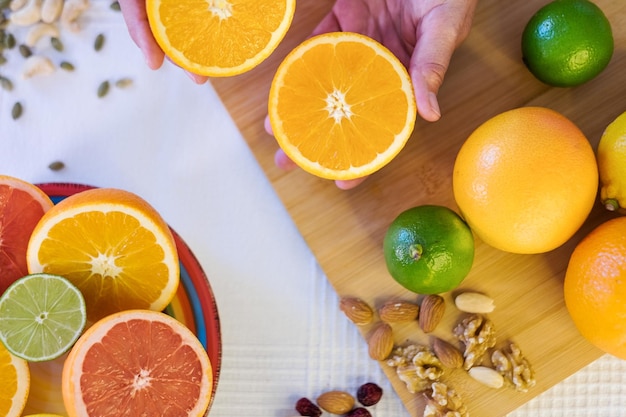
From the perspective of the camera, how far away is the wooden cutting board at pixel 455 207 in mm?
1080

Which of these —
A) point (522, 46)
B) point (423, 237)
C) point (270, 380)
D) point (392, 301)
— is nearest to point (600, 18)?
point (522, 46)

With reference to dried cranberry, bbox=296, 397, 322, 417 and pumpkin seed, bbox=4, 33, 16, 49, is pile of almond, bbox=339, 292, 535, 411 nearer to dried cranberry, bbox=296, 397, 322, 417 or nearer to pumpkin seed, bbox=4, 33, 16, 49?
dried cranberry, bbox=296, 397, 322, 417

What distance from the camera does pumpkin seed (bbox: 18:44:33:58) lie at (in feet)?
4.05

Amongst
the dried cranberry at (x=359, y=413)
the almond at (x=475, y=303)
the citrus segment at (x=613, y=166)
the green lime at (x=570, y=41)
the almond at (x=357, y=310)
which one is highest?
the green lime at (x=570, y=41)

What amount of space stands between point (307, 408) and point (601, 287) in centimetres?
52

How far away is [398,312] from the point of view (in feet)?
3.55

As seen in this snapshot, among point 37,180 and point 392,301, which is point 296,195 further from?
point 37,180

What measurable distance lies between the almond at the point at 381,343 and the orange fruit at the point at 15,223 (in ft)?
1.90

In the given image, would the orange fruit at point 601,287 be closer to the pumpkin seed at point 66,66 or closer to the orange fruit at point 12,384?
the orange fruit at point 12,384

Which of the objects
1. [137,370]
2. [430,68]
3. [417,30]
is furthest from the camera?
[417,30]

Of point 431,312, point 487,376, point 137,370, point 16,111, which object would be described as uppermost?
point 16,111

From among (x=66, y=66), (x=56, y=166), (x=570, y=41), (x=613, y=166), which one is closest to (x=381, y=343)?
(x=613, y=166)

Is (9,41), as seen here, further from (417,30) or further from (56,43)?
(417,30)

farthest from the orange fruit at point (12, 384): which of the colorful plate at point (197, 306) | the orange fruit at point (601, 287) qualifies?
the orange fruit at point (601, 287)
